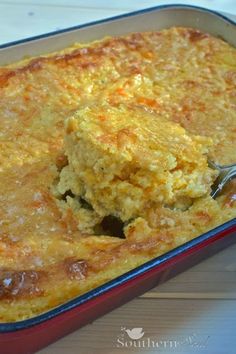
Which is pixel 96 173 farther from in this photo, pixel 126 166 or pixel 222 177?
pixel 222 177

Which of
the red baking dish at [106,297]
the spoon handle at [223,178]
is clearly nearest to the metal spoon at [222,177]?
the spoon handle at [223,178]

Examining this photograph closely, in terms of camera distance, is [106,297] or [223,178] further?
[223,178]

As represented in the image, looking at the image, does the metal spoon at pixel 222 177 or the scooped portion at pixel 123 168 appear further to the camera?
the metal spoon at pixel 222 177

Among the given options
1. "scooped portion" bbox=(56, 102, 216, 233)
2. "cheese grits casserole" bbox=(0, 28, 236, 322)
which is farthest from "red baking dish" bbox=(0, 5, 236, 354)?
"scooped portion" bbox=(56, 102, 216, 233)

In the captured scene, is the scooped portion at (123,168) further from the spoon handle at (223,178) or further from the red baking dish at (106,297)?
the red baking dish at (106,297)

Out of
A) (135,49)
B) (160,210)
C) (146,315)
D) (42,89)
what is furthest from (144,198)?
(135,49)

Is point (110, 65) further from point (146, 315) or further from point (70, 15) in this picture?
point (146, 315)

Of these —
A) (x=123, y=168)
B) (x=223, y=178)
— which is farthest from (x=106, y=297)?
(x=223, y=178)
